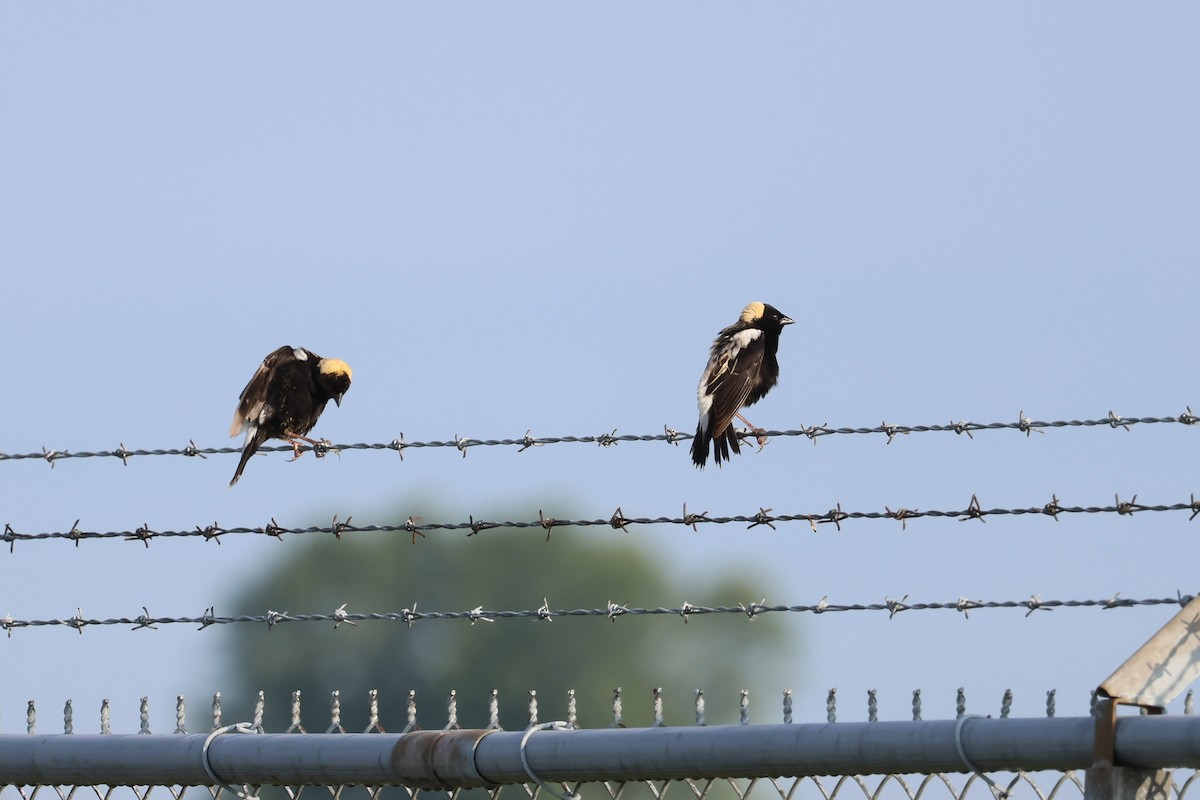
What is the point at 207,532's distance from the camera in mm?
6391

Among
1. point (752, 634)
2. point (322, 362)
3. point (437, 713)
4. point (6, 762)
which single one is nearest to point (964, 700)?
point (6, 762)

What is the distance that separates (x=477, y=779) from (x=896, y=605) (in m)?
1.18

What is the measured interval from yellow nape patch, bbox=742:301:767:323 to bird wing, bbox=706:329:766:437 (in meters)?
0.39

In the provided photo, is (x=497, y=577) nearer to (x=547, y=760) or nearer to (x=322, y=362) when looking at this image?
(x=322, y=362)

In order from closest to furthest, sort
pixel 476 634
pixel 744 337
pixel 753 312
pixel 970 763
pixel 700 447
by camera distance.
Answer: pixel 970 763 → pixel 700 447 → pixel 744 337 → pixel 753 312 → pixel 476 634

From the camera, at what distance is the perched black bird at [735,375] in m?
10.7

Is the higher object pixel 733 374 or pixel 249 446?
pixel 733 374

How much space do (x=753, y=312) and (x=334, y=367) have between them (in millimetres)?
2752

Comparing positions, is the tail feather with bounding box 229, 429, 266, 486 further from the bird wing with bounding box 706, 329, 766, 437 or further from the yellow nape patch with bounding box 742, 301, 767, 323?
the yellow nape patch with bounding box 742, 301, 767, 323

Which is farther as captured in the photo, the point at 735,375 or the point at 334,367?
the point at 334,367

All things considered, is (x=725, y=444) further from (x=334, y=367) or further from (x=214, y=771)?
(x=214, y=771)

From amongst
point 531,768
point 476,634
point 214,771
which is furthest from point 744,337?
point 476,634

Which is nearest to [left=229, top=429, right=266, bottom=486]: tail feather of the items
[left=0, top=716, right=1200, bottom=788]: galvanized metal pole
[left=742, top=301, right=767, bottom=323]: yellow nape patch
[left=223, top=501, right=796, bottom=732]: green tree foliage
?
[left=742, top=301, right=767, bottom=323]: yellow nape patch

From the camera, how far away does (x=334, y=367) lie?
1153 centimetres
